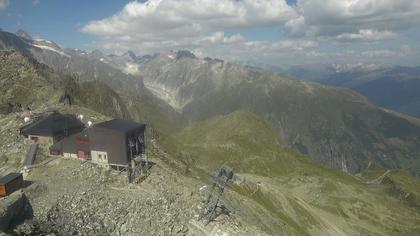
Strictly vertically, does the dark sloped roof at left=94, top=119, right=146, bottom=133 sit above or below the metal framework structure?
above

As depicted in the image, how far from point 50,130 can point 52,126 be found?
2525 millimetres

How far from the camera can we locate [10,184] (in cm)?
6294

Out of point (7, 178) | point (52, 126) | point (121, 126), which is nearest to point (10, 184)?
point (7, 178)

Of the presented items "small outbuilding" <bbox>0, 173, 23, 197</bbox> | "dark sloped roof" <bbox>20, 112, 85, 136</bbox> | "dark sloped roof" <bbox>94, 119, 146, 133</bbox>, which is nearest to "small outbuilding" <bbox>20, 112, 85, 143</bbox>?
"dark sloped roof" <bbox>20, 112, 85, 136</bbox>

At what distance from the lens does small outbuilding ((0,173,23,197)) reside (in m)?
61.7

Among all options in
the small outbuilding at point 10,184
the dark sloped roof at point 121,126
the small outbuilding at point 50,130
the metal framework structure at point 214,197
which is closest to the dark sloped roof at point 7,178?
the small outbuilding at point 10,184

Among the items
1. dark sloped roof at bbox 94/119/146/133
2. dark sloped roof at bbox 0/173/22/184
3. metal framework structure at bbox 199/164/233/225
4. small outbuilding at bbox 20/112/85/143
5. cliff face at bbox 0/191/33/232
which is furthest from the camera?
small outbuilding at bbox 20/112/85/143

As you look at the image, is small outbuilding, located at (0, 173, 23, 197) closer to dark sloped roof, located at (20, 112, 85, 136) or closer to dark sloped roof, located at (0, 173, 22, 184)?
dark sloped roof, located at (0, 173, 22, 184)

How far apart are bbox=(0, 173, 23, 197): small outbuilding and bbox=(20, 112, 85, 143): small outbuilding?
1725 centimetres

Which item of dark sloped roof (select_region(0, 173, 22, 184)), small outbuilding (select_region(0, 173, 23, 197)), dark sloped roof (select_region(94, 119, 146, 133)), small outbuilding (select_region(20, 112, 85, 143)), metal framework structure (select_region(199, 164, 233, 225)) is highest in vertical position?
dark sloped roof (select_region(94, 119, 146, 133))

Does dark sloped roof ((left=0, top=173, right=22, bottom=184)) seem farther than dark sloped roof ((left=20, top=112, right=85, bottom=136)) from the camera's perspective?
No

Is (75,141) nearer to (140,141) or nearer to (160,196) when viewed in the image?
(140,141)

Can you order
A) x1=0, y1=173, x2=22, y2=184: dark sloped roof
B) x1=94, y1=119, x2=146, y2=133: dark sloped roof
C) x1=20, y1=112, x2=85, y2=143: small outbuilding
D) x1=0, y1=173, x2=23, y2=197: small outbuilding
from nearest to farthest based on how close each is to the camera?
x1=0, y1=173, x2=23, y2=197: small outbuilding
x1=0, y1=173, x2=22, y2=184: dark sloped roof
x1=94, y1=119, x2=146, y2=133: dark sloped roof
x1=20, y1=112, x2=85, y2=143: small outbuilding

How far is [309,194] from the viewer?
19950 cm
